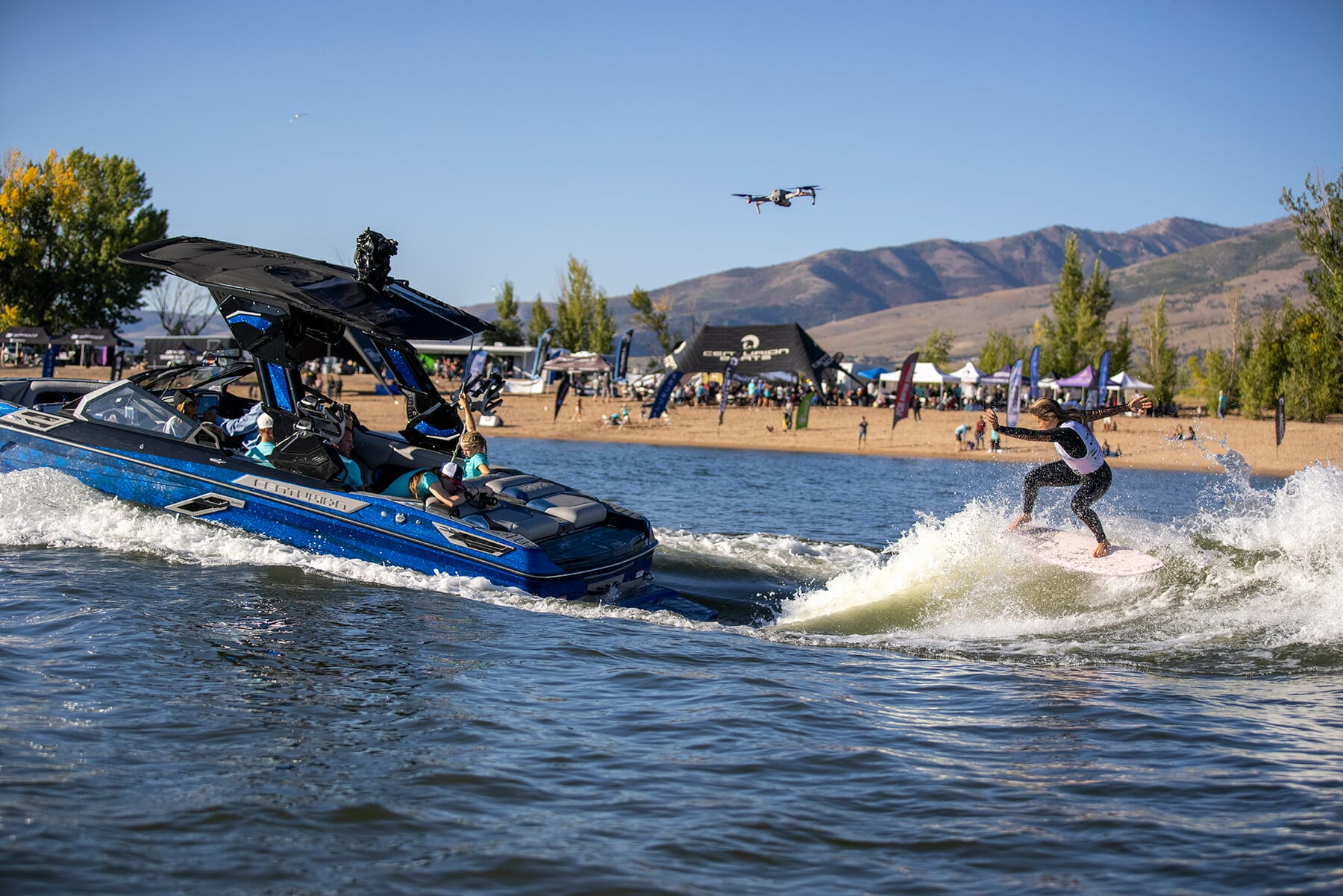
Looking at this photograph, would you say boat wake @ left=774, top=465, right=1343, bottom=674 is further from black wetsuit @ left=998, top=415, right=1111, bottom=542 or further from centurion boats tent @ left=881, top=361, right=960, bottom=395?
centurion boats tent @ left=881, top=361, right=960, bottom=395

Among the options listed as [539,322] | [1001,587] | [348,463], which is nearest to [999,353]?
[539,322]

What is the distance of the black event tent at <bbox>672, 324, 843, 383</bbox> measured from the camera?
54688 millimetres

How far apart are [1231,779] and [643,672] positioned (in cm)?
392

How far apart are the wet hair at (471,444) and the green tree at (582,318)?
72.6m

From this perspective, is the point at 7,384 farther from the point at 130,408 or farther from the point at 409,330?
the point at 409,330

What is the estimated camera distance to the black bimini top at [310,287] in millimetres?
11359

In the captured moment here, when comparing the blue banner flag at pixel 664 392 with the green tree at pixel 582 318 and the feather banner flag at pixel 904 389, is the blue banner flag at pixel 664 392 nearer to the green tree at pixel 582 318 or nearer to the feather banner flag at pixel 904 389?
the feather banner flag at pixel 904 389

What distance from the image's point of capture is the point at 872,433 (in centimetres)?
4738

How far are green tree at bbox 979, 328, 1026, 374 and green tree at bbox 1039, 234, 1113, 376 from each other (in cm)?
1189

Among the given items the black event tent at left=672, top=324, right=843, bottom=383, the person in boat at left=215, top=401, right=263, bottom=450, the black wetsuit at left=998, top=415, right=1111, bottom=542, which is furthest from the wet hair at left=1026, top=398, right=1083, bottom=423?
the black event tent at left=672, top=324, right=843, bottom=383

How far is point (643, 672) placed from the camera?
8.45 m

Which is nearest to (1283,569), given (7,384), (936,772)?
(936,772)

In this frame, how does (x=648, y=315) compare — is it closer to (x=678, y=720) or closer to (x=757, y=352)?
(x=757, y=352)

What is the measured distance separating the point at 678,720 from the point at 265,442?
246 inches
